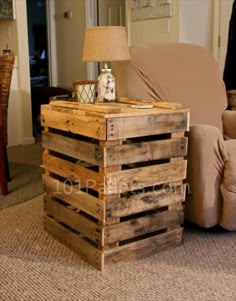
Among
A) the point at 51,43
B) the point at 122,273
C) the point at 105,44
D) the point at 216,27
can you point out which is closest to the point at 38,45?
the point at 51,43

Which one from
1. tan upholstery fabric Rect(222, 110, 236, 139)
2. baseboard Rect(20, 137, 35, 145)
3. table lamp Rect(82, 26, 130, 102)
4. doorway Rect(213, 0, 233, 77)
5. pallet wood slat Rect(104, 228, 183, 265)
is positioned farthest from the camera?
baseboard Rect(20, 137, 35, 145)

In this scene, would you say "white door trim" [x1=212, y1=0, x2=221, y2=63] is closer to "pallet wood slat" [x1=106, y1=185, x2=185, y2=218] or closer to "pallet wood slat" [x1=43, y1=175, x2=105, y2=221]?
"pallet wood slat" [x1=106, y1=185, x2=185, y2=218]

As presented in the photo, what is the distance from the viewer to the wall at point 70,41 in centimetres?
559

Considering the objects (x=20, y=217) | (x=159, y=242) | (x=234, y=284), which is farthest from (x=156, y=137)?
(x=20, y=217)

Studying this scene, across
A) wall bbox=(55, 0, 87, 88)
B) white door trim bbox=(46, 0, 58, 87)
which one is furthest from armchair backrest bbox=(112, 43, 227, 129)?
white door trim bbox=(46, 0, 58, 87)

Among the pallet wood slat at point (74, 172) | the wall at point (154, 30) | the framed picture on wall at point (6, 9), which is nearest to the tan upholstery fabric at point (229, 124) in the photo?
the pallet wood slat at point (74, 172)

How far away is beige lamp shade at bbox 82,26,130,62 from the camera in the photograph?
6.62 feet

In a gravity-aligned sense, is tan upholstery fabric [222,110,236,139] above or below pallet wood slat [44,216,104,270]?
above

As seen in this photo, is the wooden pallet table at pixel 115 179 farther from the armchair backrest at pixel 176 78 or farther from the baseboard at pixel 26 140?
the baseboard at pixel 26 140

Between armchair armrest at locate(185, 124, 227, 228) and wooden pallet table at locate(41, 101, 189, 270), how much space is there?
87mm

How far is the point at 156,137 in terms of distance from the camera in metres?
1.92

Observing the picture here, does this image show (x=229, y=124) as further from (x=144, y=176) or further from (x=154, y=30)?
(x=154, y=30)

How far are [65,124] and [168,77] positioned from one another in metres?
0.77

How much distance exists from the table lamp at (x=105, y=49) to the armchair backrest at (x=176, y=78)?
0.18 m
